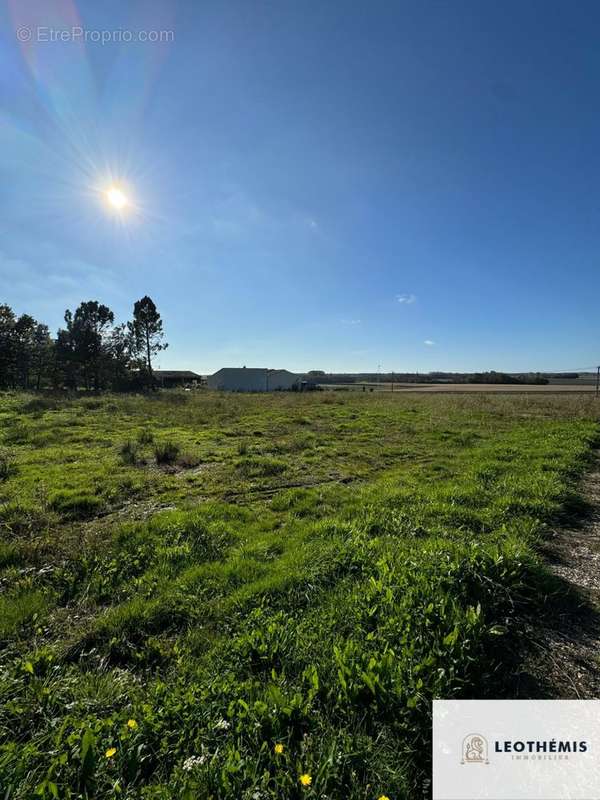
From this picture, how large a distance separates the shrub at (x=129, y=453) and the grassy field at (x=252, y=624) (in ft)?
5.98

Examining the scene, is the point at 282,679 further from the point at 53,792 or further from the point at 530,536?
the point at 530,536

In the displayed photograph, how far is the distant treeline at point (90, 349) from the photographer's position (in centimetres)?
4578

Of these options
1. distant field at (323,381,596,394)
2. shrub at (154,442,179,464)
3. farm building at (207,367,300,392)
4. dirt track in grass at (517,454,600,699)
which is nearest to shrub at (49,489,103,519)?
shrub at (154,442,179,464)

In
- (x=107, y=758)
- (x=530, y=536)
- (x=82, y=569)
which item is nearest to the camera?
(x=107, y=758)

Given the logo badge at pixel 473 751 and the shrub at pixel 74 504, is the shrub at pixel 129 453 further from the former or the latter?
the logo badge at pixel 473 751

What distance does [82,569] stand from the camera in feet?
13.0

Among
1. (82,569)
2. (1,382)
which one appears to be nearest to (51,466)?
(82,569)

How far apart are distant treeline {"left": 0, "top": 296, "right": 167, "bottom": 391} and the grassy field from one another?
4556cm

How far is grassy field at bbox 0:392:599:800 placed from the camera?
70.8 inches

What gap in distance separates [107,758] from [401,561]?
2766mm

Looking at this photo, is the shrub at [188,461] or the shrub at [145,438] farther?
the shrub at [145,438]

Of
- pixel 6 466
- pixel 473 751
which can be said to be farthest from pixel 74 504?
pixel 473 751

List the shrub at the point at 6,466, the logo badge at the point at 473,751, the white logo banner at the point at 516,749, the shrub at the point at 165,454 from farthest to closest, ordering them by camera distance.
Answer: the shrub at the point at 165,454
the shrub at the point at 6,466
the logo badge at the point at 473,751
the white logo banner at the point at 516,749

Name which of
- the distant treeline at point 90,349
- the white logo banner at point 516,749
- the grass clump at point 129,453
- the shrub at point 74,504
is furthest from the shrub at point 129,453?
the distant treeline at point 90,349
